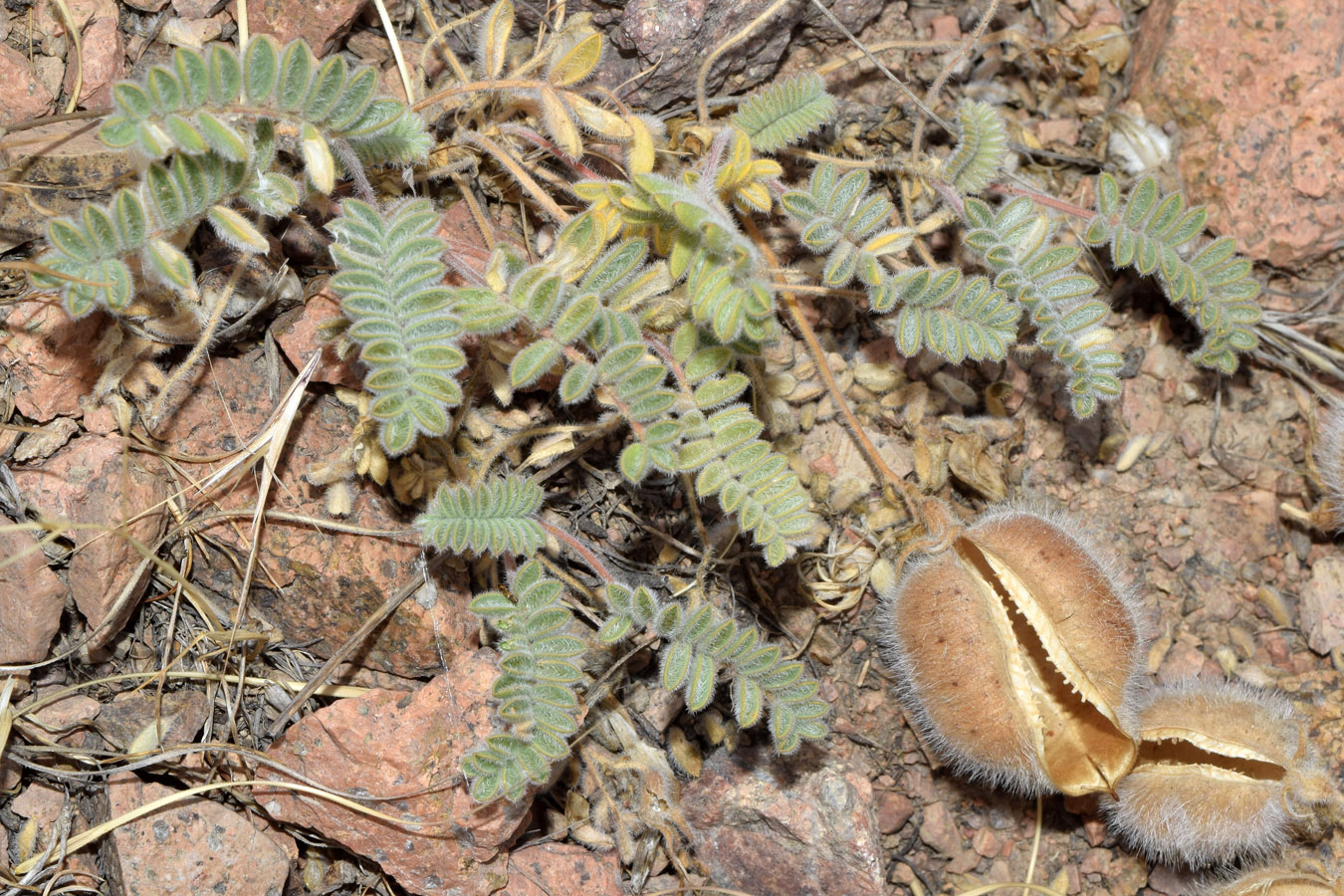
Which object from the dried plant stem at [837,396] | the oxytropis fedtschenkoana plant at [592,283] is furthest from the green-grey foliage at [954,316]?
the dried plant stem at [837,396]

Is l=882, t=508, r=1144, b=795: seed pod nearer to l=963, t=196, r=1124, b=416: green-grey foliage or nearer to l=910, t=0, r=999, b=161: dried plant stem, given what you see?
l=963, t=196, r=1124, b=416: green-grey foliage

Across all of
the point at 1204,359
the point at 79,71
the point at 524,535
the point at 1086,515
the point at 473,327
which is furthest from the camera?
the point at 1086,515

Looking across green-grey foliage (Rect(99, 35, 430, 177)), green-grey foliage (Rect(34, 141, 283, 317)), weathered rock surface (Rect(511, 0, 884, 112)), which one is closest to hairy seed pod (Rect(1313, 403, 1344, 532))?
weathered rock surface (Rect(511, 0, 884, 112))

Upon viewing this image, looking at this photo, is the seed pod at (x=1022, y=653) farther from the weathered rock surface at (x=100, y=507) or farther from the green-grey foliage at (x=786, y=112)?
the weathered rock surface at (x=100, y=507)

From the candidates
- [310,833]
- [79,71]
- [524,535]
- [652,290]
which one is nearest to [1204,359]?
[652,290]

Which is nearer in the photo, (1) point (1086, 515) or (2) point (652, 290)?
(2) point (652, 290)

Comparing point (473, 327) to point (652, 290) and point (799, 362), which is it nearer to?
point (652, 290)
